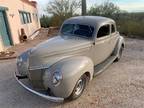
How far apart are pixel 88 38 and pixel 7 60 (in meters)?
4.99

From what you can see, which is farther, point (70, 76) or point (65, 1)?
point (65, 1)

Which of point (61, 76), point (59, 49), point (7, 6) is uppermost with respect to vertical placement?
point (7, 6)

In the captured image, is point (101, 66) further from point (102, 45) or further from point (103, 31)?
point (103, 31)

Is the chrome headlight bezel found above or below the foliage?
below

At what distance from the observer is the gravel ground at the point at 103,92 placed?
4355mm

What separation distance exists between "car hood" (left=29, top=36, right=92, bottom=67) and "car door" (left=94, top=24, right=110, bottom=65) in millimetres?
412

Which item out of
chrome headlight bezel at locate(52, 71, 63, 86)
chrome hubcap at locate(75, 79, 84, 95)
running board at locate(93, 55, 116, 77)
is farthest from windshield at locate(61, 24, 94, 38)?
chrome headlight bezel at locate(52, 71, 63, 86)

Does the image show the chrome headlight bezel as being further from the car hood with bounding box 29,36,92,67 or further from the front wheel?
the front wheel

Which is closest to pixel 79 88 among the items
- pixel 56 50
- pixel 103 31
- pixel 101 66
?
pixel 56 50

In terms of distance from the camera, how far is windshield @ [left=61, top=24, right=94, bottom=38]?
5547mm

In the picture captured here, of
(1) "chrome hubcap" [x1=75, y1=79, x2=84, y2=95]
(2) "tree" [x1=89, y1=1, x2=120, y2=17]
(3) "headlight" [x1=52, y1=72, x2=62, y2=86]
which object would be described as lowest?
(1) "chrome hubcap" [x1=75, y1=79, x2=84, y2=95]

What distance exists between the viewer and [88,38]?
17.8ft

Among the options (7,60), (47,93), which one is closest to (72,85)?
(47,93)

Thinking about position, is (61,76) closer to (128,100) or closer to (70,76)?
(70,76)
